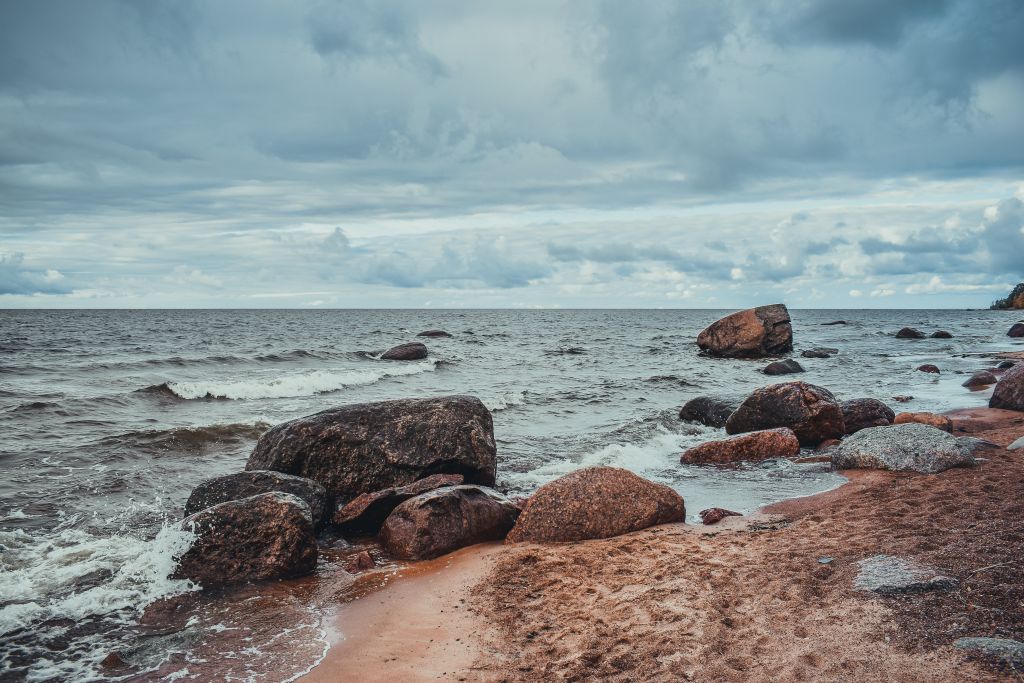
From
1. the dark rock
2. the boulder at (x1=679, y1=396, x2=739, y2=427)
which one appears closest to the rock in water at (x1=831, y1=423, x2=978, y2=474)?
the dark rock

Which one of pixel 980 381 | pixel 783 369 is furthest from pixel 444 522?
pixel 783 369

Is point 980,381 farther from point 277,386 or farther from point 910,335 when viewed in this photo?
point 910,335

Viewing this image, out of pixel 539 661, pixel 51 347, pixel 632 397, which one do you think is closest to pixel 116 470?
pixel 539 661

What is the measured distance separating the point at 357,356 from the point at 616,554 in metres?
29.3

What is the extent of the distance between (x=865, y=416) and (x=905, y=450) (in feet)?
13.1

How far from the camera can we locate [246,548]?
21.0 ft

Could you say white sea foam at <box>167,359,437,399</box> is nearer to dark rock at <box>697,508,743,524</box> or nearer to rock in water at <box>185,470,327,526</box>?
rock in water at <box>185,470,327,526</box>

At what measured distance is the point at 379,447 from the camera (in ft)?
29.9

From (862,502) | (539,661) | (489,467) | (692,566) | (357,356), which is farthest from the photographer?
(357,356)

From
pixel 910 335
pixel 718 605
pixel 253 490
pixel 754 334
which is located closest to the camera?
pixel 718 605

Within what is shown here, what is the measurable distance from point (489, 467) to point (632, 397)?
1017 cm

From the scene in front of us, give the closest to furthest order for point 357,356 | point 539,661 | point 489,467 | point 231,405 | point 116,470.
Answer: point 539,661
point 489,467
point 116,470
point 231,405
point 357,356

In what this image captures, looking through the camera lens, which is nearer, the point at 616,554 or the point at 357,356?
the point at 616,554

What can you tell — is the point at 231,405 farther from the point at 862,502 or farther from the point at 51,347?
the point at 51,347
